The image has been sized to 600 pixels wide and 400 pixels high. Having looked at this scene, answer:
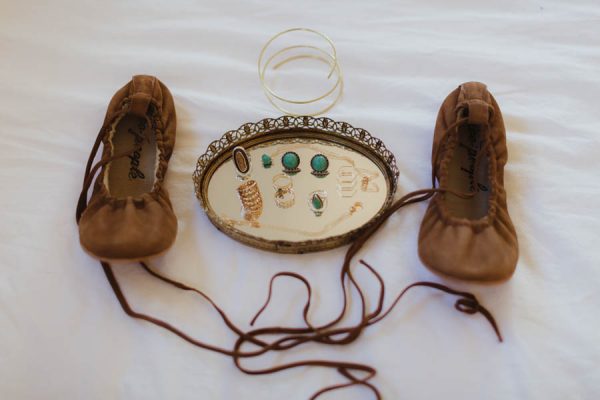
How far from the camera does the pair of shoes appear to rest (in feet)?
2.75

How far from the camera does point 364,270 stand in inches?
35.2

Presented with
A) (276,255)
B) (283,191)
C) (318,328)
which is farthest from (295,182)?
(318,328)

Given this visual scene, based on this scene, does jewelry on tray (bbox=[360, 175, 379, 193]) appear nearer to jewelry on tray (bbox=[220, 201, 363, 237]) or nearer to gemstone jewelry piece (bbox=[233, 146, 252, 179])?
jewelry on tray (bbox=[220, 201, 363, 237])

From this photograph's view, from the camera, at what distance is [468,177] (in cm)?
99

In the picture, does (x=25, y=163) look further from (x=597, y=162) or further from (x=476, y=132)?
(x=597, y=162)

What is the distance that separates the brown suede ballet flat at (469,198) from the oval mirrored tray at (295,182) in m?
0.09

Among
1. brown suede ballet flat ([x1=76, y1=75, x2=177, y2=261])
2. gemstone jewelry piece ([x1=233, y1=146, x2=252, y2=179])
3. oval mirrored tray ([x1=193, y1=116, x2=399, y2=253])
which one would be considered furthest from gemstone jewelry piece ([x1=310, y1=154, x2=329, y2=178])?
brown suede ballet flat ([x1=76, y1=75, x2=177, y2=261])

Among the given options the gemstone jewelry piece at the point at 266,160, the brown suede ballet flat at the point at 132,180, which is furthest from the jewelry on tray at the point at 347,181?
the brown suede ballet flat at the point at 132,180

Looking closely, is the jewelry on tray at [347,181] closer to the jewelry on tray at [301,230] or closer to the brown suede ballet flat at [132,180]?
the jewelry on tray at [301,230]

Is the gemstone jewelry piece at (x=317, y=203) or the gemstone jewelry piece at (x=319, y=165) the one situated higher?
the gemstone jewelry piece at (x=319, y=165)

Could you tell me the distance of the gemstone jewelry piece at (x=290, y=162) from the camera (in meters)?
1.00

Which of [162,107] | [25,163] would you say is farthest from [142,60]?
[25,163]

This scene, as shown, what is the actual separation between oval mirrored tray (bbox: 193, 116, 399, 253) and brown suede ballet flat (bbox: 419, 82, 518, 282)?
9 centimetres

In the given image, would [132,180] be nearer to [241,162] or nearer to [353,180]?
[241,162]
